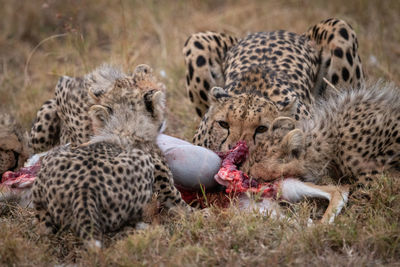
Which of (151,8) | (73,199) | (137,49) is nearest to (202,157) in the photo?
(73,199)

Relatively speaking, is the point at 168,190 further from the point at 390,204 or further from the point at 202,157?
the point at 390,204

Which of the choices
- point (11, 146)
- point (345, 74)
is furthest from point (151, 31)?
point (11, 146)

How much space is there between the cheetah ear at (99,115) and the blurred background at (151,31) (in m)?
1.73

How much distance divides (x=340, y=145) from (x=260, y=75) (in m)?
0.92

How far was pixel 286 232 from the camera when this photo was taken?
289 centimetres

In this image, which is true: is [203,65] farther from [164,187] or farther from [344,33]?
[164,187]

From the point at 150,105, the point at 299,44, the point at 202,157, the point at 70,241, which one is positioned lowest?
the point at 70,241

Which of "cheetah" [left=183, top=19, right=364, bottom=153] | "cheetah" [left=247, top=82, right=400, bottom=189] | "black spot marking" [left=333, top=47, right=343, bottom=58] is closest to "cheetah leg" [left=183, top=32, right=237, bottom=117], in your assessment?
"cheetah" [left=183, top=19, right=364, bottom=153]

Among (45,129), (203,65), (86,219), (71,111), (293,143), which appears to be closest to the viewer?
(86,219)

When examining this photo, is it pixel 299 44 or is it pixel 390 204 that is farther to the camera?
pixel 299 44

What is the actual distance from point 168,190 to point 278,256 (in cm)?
93

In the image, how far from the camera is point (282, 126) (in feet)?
12.1

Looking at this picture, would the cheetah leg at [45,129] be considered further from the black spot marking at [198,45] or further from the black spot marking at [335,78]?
the black spot marking at [335,78]

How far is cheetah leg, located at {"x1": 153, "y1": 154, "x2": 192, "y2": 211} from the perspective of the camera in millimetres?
3338
